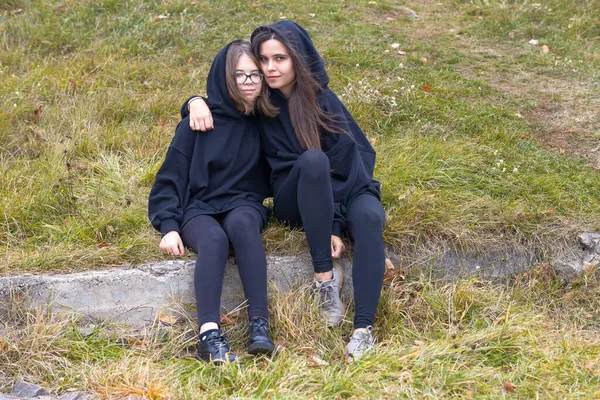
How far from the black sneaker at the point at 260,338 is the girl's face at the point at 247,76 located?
128 cm

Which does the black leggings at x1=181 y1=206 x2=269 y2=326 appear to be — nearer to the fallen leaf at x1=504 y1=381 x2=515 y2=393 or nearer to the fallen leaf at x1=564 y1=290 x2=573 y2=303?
the fallen leaf at x1=504 y1=381 x2=515 y2=393

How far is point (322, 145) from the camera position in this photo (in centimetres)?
411

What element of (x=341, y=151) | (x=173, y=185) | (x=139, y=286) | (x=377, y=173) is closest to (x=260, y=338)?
(x=139, y=286)

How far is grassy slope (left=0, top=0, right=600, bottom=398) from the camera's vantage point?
3377 mm

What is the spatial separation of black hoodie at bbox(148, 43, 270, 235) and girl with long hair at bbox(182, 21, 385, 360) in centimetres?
10

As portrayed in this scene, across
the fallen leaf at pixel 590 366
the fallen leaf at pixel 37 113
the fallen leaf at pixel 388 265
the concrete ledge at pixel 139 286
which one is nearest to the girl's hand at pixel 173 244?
the concrete ledge at pixel 139 286

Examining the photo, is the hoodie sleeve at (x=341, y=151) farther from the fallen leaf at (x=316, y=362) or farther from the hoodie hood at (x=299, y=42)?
the fallen leaf at (x=316, y=362)

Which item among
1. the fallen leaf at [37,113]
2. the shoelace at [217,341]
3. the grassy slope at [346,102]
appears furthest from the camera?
the fallen leaf at [37,113]

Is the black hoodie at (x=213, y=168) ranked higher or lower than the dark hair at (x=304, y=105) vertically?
lower

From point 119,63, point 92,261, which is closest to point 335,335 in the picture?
point 92,261

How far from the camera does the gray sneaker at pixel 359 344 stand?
3572 mm

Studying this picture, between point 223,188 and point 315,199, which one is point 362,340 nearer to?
point 315,199

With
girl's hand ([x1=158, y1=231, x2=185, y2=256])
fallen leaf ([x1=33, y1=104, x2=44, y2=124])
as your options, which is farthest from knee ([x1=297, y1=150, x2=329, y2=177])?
fallen leaf ([x1=33, y1=104, x2=44, y2=124])

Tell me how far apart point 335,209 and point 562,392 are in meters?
1.50
